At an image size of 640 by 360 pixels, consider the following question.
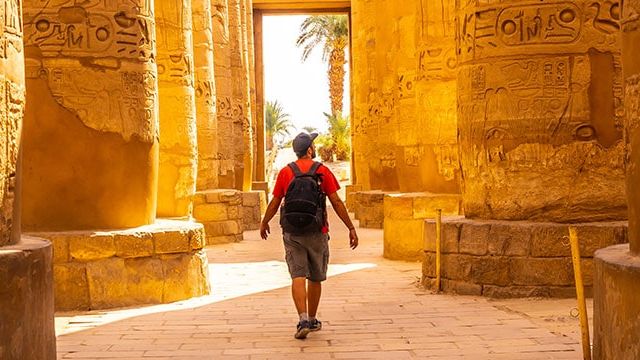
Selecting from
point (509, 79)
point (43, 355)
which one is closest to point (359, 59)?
point (509, 79)

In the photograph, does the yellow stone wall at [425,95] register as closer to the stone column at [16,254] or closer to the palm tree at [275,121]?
the stone column at [16,254]

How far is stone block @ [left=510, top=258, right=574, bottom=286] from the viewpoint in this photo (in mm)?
8156

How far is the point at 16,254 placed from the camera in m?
4.19

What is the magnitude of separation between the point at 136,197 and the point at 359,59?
12.5 metres

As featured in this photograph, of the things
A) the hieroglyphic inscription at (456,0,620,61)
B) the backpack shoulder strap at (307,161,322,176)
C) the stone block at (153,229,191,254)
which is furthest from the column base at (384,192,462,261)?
the backpack shoulder strap at (307,161,322,176)

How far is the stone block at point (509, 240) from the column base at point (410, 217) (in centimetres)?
307

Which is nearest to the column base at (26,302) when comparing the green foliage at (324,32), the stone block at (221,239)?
the stone block at (221,239)

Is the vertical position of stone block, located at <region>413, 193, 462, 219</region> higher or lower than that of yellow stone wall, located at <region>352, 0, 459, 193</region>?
lower

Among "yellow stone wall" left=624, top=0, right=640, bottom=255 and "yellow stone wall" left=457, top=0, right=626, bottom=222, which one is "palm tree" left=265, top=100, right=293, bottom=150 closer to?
"yellow stone wall" left=457, top=0, right=626, bottom=222

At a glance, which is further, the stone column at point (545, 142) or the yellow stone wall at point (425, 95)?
the yellow stone wall at point (425, 95)

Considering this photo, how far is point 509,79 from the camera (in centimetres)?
860

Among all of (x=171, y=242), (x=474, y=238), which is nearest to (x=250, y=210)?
(x=171, y=242)

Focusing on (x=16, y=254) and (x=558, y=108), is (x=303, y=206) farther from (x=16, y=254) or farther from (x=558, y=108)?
(x=558, y=108)

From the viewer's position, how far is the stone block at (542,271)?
816 cm
